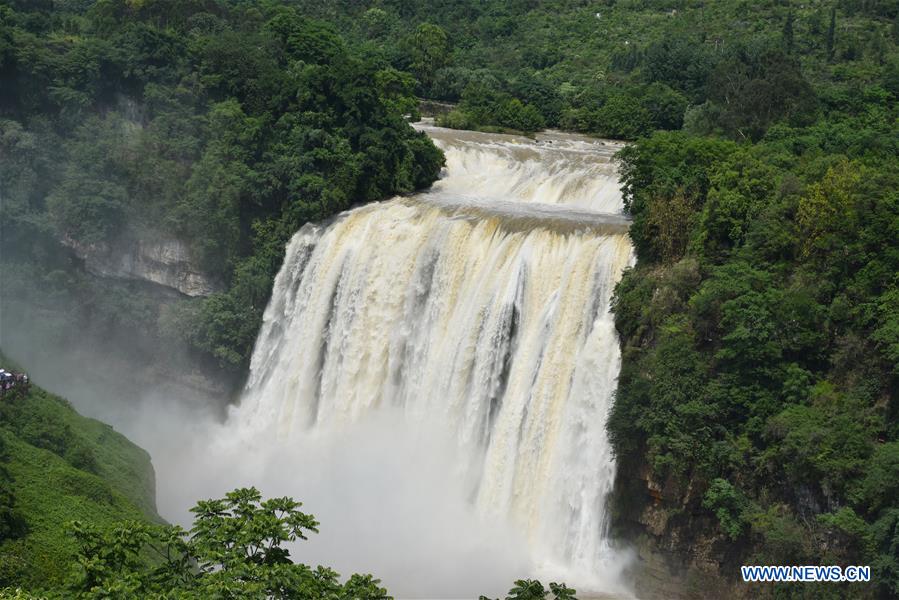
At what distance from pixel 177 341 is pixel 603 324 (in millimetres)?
14837

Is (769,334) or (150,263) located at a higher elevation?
(769,334)

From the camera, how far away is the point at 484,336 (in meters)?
28.6

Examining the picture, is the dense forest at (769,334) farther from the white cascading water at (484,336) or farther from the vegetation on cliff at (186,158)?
the vegetation on cliff at (186,158)

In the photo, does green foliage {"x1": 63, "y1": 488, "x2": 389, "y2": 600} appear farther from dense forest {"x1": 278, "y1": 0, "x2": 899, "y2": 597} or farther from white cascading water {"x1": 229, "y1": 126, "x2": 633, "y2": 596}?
white cascading water {"x1": 229, "y1": 126, "x2": 633, "y2": 596}

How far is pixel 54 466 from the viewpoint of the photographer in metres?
25.0

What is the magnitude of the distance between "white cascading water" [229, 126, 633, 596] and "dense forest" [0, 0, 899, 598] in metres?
0.96

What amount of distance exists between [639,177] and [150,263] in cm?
1570

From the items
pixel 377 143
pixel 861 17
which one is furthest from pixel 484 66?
pixel 377 143

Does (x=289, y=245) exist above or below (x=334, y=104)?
below

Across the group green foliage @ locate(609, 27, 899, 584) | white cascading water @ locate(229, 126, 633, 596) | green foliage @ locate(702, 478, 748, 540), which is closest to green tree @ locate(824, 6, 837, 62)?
white cascading water @ locate(229, 126, 633, 596)

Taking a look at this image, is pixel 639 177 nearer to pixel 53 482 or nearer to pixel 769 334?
pixel 769 334

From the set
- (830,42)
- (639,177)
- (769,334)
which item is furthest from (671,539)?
(830,42)

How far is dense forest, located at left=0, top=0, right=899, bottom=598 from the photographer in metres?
23.2

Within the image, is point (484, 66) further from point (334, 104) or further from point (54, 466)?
point (54, 466)
